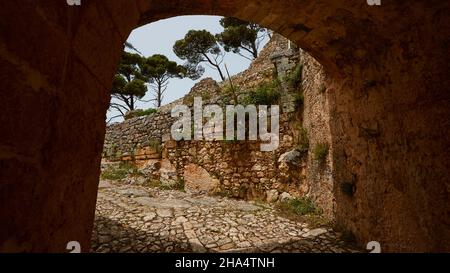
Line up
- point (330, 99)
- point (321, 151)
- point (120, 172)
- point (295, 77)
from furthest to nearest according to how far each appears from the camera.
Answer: point (120, 172) → point (295, 77) → point (321, 151) → point (330, 99)

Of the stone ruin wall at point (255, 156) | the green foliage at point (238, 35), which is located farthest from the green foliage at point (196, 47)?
the stone ruin wall at point (255, 156)

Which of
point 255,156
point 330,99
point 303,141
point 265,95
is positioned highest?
point 265,95

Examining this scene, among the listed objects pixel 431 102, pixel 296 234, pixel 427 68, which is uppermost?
pixel 427 68

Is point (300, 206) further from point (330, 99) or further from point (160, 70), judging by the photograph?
point (160, 70)

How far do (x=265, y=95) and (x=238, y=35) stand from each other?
1622 centimetres

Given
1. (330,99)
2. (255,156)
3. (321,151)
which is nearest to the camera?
(330,99)

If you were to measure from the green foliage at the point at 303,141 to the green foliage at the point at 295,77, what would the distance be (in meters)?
1.26

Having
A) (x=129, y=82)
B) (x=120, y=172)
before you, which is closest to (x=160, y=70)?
(x=129, y=82)

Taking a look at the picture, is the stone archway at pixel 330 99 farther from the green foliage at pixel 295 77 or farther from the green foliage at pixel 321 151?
the green foliage at pixel 295 77

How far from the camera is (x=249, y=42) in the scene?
21656 mm

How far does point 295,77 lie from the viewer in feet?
20.9

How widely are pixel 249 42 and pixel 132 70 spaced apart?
11180 mm
